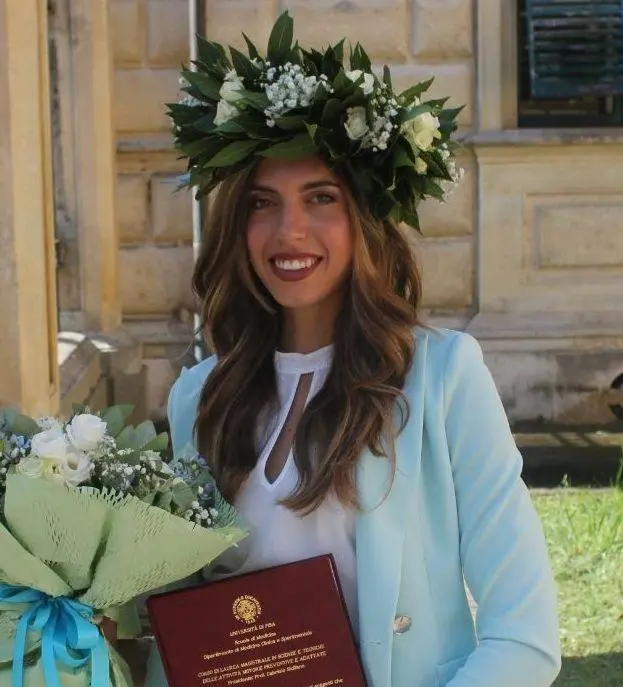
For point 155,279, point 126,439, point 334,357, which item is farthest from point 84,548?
point 155,279

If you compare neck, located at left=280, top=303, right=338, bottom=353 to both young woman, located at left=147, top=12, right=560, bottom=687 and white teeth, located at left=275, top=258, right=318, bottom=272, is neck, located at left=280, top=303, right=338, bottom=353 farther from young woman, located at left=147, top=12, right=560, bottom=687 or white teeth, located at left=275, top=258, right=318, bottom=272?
white teeth, located at left=275, top=258, right=318, bottom=272

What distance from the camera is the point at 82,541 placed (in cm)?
154

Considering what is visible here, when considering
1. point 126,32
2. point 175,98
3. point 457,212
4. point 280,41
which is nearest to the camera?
point 280,41

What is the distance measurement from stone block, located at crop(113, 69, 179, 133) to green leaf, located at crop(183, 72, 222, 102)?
6021mm

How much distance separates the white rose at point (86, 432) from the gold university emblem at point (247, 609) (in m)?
0.30

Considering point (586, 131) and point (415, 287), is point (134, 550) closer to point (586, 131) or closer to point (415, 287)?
point (415, 287)

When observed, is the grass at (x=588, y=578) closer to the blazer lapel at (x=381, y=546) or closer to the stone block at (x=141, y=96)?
the blazer lapel at (x=381, y=546)

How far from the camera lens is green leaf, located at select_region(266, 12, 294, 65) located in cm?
201

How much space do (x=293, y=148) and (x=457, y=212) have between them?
6.27 meters

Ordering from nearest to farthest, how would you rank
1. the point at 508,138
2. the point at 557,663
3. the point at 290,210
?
the point at 557,663, the point at 290,210, the point at 508,138

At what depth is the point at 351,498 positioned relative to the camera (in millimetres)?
1780

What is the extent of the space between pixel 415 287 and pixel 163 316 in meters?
6.18

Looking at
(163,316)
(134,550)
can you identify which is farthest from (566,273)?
(134,550)

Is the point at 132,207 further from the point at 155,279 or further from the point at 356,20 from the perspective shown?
the point at 356,20
